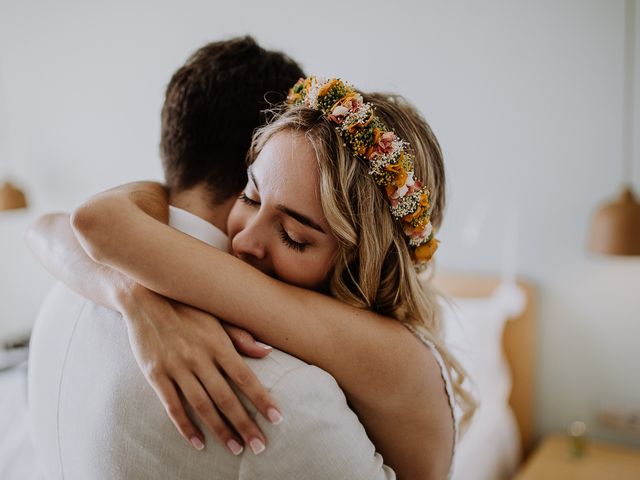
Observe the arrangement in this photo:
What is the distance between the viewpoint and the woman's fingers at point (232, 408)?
2.14 feet

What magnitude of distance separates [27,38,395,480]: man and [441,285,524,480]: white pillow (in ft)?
4.09

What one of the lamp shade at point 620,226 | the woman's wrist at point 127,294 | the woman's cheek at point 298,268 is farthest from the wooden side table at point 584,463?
the woman's wrist at point 127,294

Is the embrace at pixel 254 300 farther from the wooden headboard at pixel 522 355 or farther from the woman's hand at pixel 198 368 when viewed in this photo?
the wooden headboard at pixel 522 355

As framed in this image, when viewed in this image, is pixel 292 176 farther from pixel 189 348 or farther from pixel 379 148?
pixel 189 348

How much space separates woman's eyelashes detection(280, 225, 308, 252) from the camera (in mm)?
869

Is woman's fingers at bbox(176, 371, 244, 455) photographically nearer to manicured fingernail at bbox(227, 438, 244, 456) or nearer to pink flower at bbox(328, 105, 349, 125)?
manicured fingernail at bbox(227, 438, 244, 456)

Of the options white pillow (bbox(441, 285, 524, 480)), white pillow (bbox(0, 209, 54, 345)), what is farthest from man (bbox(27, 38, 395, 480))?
white pillow (bbox(0, 209, 54, 345))

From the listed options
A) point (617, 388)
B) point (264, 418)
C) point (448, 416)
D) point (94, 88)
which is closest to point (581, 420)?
point (617, 388)

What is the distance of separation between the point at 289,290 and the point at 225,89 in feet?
1.37

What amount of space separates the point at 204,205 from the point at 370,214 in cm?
29

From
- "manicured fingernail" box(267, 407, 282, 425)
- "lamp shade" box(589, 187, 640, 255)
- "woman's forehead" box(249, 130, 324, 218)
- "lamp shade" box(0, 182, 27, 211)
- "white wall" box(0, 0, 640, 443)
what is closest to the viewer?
"manicured fingernail" box(267, 407, 282, 425)

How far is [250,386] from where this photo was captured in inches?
26.0

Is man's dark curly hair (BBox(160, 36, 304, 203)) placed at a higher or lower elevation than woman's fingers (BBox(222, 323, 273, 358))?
higher

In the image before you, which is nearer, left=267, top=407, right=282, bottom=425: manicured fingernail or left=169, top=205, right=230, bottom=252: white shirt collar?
left=267, top=407, right=282, bottom=425: manicured fingernail
